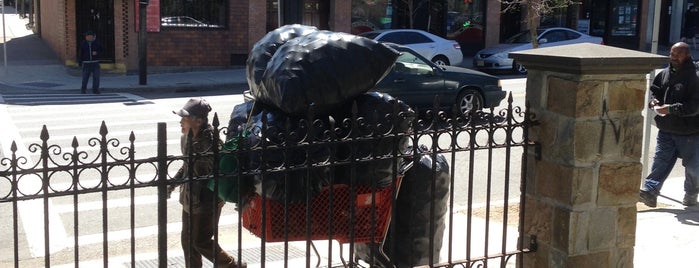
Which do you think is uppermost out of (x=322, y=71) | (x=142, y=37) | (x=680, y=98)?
(x=322, y=71)

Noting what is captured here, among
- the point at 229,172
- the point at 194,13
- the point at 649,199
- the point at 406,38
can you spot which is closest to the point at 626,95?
the point at 229,172

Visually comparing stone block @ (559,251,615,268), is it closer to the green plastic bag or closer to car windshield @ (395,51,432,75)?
the green plastic bag

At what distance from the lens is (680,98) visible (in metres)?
7.59

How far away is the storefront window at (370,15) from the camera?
27.8 meters

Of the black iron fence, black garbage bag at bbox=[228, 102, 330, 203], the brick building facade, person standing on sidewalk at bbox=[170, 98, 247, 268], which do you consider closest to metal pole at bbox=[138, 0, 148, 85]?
the brick building facade

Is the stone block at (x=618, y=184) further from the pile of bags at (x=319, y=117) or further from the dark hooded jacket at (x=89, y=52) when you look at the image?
the dark hooded jacket at (x=89, y=52)

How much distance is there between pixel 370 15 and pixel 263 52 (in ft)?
77.2

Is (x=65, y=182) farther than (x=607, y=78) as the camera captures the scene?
Yes

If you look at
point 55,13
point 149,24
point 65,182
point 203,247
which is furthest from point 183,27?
point 203,247

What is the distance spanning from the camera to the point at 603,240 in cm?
484

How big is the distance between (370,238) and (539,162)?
1152mm

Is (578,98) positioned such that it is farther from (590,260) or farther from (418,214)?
(418,214)

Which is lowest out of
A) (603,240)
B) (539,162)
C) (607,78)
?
(603,240)

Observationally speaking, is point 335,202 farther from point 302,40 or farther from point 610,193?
point 610,193
